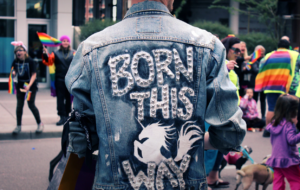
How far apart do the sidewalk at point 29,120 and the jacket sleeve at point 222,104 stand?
6803mm

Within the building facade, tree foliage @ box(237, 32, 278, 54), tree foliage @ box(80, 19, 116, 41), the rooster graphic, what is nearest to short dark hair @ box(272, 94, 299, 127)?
the rooster graphic

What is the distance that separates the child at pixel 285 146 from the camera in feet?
13.9

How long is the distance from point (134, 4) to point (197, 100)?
57cm

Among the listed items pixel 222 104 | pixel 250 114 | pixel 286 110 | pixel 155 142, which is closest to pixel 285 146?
pixel 286 110

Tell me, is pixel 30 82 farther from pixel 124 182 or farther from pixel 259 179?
pixel 124 182

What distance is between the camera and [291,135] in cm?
429

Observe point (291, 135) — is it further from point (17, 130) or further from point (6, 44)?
point (6, 44)

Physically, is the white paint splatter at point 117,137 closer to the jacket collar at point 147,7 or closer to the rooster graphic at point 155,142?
the rooster graphic at point 155,142

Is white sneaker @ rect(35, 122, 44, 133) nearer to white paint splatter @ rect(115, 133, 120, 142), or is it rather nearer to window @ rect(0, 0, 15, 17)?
white paint splatter @ rect(115, 133, 120, 142)

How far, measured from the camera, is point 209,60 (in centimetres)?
184

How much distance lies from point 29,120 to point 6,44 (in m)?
7.26

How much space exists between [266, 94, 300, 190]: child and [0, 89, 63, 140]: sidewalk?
511 centimetres

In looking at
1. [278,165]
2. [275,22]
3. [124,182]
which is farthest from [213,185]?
[275,22]

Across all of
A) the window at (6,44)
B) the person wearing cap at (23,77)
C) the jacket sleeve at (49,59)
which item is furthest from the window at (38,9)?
the person wearing cap at (23,77)
